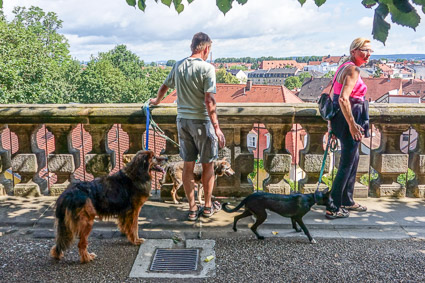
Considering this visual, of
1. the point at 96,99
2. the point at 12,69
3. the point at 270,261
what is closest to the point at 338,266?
the point at 270,261

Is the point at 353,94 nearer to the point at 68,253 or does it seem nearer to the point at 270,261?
the point at 270,261

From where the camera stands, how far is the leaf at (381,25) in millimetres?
2398

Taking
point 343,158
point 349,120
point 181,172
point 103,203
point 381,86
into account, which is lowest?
point 103,203

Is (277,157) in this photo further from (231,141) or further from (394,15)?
(394,15)

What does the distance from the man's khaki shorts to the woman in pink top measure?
1393 millimetres

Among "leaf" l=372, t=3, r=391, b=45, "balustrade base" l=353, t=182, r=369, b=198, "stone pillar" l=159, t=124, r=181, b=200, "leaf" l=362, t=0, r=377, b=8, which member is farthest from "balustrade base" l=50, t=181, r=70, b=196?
"leaf" l=372, t=3, r=391, b=45

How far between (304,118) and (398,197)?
1.65 meters

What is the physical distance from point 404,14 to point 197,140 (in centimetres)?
274

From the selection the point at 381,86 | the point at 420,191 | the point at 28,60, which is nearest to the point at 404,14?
the point at 420,191

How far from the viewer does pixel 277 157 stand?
547cm

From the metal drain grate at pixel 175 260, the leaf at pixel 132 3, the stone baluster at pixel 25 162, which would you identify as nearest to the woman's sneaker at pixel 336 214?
the metal drain grate at pixel 175 260

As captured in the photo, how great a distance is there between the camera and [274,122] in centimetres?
535

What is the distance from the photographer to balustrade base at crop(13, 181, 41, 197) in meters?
5.60

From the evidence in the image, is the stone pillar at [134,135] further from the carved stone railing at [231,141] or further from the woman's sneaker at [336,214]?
the woman's sneaker at [336,214]
